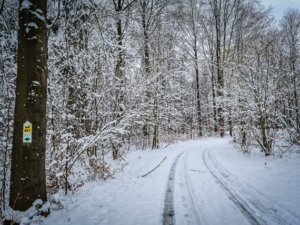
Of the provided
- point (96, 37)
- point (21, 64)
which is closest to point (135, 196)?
point (21, 64)

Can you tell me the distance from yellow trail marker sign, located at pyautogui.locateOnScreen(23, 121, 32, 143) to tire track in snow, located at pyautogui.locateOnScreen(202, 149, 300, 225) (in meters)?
3.94

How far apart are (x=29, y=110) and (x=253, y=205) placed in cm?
453

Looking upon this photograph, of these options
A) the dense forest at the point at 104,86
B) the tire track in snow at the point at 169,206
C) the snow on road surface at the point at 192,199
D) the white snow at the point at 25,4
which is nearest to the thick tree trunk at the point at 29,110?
the white snow at the point at 25,4

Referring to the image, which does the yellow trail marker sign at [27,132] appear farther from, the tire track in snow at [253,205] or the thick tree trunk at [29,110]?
the tire track in snow at [253,205]

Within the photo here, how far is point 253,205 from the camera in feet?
10.8

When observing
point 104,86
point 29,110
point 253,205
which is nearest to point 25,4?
point 29,110

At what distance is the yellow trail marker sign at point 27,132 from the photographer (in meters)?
2.73

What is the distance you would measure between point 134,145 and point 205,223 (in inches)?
407

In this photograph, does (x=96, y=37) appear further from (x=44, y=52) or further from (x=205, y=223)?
(x=205, y=223)

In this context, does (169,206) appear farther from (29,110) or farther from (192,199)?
(29,110)

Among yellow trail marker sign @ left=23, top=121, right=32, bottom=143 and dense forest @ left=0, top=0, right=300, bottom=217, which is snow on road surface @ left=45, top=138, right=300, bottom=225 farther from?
yellow trail marker sign @ left=23, top=121, right=32, bottom=143

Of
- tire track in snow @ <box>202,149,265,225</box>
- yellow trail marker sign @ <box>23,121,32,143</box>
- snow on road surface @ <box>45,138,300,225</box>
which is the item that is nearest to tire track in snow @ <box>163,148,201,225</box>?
snow on road surface @ <box>45,138,300,225</box>

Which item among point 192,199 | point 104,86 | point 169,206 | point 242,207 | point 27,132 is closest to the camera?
point 27,132

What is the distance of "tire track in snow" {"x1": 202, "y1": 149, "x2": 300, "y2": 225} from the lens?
2.79 meters
